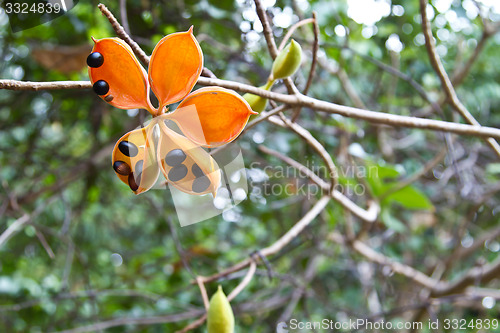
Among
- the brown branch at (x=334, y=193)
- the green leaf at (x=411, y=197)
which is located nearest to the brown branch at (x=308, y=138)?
the brown branch at (x=334, y=193)

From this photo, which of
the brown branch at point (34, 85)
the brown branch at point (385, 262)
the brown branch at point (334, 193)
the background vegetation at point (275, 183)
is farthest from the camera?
the brown branch at point (385, 262)

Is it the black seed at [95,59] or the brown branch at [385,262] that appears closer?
the black seed at [95,59]

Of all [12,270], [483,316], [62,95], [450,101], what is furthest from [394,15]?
Result: [12,270]

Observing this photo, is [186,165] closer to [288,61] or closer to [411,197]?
[288,61]

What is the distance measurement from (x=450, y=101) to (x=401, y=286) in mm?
1591

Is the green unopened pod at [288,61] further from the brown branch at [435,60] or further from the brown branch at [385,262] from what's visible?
the brown branch at [385,262]

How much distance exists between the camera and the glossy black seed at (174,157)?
44 centimetres

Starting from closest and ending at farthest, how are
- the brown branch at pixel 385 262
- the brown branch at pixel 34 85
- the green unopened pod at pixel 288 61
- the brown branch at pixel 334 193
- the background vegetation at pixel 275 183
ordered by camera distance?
→ 1. the brown branch at pixel 34 85
2. the green unopened pod at pixel 288 61
3. the brown branch at pixel 334 193
4. the background vegetation at pixel 275 183
5. the brown branch at pixel 385 262

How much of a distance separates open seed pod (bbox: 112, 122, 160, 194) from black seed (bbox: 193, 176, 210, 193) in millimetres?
47

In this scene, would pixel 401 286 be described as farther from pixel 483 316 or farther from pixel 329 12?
pixel 329 12

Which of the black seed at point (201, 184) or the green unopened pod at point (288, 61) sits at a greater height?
the green unopened pod at point (288, 61)

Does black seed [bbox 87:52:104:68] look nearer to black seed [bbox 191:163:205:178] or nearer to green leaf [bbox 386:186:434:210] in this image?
black seed [bbox 191:163:205:178]

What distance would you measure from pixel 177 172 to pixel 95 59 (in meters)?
0.15

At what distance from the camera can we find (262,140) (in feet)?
4.78
